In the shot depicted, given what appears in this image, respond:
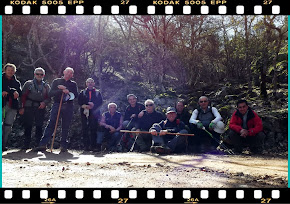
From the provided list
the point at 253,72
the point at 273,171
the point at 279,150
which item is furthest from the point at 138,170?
the point at 253,72

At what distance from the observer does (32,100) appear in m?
6.60

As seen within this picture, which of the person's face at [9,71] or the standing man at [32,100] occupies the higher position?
the person's face at [9,71]

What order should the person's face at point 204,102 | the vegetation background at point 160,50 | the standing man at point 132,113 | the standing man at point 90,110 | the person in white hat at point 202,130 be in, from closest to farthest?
the person in white hat at point 202,130
the person's face at point 204,102
the standing man at point 90,110
the standing man at point 132,113
the vegetation background at point 160,50

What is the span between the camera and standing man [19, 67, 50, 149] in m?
6.52

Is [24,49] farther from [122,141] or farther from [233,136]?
[233,136]

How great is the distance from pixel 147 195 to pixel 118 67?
20139 millimetres

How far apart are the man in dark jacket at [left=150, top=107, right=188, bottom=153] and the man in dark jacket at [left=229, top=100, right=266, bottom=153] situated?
1.18 metres

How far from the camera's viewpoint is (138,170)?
13.6 feet

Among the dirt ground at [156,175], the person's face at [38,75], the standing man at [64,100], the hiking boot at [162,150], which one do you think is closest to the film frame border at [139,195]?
the dirt ground at [156,175]

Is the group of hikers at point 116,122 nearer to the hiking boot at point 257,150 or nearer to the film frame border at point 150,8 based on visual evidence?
the hiking boot at point 257,150

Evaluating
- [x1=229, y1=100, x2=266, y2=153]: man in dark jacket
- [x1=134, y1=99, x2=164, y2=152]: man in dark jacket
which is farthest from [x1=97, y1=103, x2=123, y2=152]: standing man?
[x1=229, y1=100, x2=266, y2=153]: man in dark jacket

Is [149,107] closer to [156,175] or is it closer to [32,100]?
[32,100]

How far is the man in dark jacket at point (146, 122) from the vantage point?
715 centimetres

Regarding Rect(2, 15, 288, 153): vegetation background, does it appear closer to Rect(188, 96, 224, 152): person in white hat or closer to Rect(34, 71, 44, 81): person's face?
Rect(188, 96, 224, 152): person in white hat
